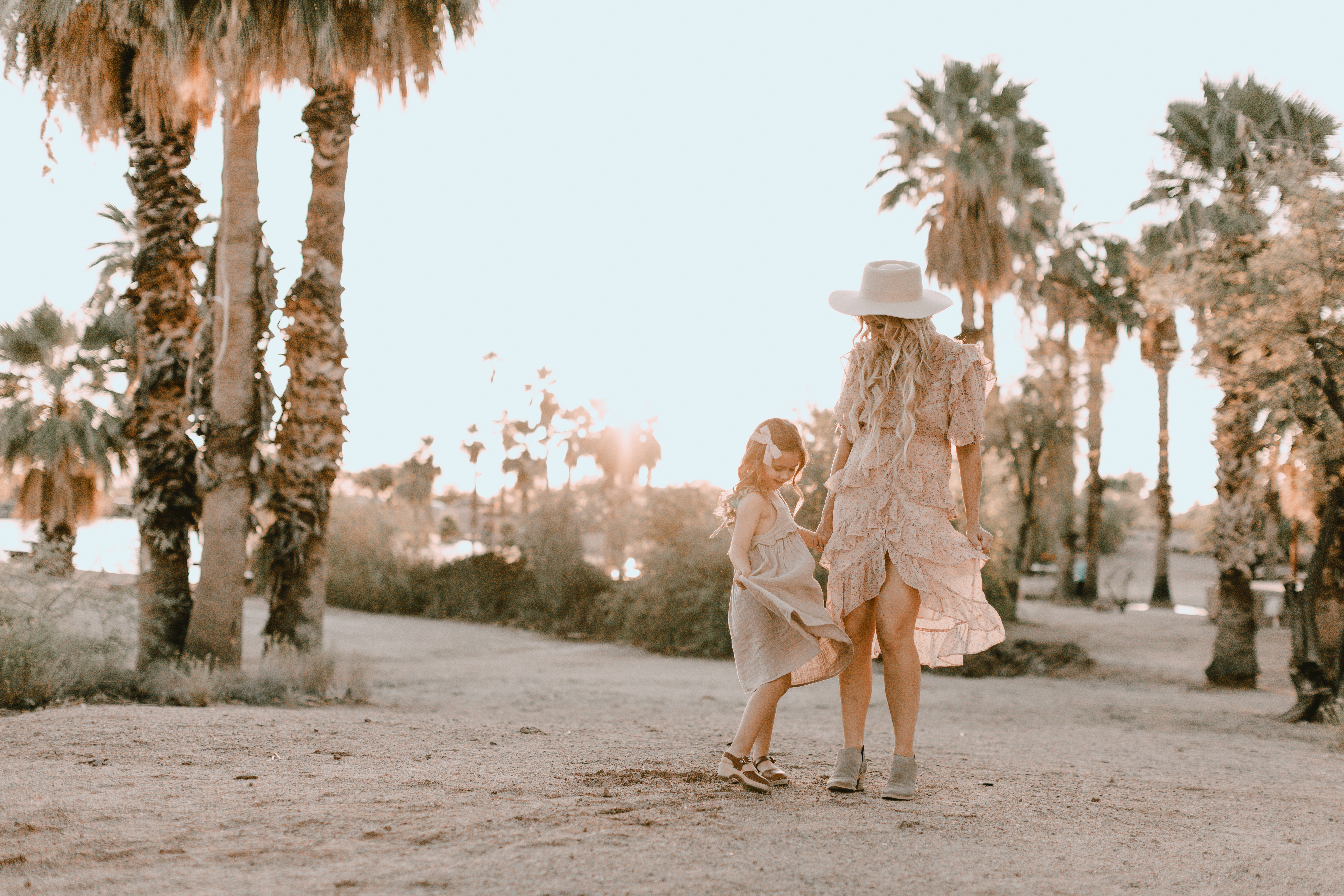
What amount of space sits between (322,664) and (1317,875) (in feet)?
22.2

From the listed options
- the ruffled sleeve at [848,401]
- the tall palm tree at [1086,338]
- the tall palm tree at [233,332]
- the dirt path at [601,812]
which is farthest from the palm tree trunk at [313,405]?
the tall palm tree at [1086,338]

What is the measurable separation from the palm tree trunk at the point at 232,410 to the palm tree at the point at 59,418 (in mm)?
13254

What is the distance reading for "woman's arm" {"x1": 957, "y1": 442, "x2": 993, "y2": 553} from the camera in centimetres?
398

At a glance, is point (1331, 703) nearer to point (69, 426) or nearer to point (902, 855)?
point (902, 855)

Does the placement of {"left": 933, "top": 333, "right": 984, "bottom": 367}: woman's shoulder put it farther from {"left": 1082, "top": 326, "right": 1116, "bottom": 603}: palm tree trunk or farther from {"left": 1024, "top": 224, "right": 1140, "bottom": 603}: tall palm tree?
{"left": 1082, "top": 326, "right": 1116, "bottom": 603}: palm tree trunk

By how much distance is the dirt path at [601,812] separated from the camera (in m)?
2.78

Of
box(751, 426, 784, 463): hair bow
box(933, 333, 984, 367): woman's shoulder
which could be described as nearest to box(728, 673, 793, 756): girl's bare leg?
box(751, 426, 784, 463): hair bow

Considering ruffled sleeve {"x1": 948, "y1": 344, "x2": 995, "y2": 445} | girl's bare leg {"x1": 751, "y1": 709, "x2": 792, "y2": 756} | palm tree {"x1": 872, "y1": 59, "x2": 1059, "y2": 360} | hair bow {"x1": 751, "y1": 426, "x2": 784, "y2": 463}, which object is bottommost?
girl's bare leg {"x1": 751, "y1": 709, "x2": 792, "y2": 756}

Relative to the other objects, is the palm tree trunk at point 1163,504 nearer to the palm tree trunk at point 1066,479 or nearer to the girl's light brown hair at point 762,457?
the palm tree trunk at point 1066,479

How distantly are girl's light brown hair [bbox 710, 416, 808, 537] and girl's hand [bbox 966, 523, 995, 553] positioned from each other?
0.71 m

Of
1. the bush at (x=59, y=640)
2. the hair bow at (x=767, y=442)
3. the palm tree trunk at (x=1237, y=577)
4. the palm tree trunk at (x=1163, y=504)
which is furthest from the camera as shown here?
the palm tree trunk at (x=1163, y=504)

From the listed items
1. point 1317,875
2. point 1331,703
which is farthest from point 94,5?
point 1331,703

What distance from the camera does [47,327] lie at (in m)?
19.9

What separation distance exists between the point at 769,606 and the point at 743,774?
0.66 metres
